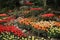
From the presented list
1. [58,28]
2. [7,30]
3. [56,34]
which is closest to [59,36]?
[56,34]

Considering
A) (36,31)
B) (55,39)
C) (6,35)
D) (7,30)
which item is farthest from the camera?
(36,31)

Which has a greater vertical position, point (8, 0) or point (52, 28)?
point (52, 28)

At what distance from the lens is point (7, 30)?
1014 centimetres

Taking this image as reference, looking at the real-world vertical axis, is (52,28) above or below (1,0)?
above

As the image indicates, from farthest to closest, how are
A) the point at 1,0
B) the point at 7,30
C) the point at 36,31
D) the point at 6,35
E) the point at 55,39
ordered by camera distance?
the point at 1,0, the point at 36,31, the point at 55,39, the point at 7,30, the point at 6,35

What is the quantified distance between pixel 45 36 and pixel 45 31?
29 centimetres

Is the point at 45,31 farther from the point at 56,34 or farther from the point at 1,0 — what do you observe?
the point at 1,0

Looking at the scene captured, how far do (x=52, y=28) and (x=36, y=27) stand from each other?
96cm

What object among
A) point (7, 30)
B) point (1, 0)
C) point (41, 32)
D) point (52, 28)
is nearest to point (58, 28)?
point (52, 28)

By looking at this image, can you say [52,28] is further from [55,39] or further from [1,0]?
[1,0]

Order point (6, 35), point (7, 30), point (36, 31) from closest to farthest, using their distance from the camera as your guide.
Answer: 1. point (6, 35)
2. point (7, 30)
3. point (36, 31)

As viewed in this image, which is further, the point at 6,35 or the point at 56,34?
the point at 56,34

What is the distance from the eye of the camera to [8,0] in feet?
95.0

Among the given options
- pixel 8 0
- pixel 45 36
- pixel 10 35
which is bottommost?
pixel 8 0
